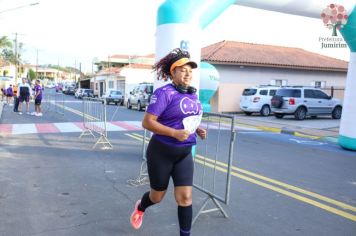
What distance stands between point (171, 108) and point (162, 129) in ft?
0.78

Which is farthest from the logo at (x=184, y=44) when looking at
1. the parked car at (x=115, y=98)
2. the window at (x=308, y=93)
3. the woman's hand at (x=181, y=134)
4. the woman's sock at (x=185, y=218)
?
the parked car at (x=115, y=98)

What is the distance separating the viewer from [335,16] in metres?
9.29

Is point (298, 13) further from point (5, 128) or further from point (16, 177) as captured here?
point (5, 128)

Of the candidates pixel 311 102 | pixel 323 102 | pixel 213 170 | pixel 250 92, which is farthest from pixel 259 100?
pixel 213 170

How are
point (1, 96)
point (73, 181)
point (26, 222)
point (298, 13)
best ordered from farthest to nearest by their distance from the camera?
1. point (1, 96)
2. point (298, 13)
3. point (73, 181)
4. point (26, 222)

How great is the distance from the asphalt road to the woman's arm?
4.43 feet

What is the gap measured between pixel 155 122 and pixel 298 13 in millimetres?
7485

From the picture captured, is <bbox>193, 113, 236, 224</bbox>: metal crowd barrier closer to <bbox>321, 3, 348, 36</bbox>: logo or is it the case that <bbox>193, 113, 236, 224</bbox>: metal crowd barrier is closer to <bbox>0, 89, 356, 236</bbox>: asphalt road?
<bbox>0, 89, 356, 236</bbox>: asphalt road

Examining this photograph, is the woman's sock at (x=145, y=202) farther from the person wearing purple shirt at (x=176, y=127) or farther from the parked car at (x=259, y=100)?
the parked car at (x=259, y=100)

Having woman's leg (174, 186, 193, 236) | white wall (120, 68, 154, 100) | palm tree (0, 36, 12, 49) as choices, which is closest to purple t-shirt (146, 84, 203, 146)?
woman's leg (174, 186, 193, 236)

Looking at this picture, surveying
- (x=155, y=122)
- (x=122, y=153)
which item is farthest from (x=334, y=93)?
(x=155, y=122)

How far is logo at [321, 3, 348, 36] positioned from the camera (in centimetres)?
907

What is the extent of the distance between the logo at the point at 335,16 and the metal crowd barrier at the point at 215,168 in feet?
13.5

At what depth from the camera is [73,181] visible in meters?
6.02
